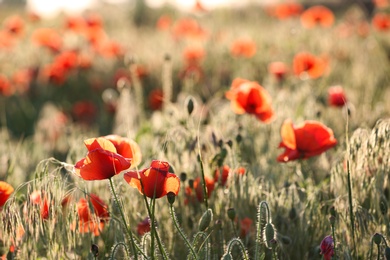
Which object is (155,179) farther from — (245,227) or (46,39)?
(46,39)

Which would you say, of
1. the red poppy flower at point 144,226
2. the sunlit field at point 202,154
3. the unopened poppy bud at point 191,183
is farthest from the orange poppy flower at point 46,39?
the red poppy flower at point 144,226

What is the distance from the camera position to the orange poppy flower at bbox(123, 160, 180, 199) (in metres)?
1.38

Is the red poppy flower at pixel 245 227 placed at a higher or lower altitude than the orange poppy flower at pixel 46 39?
lower

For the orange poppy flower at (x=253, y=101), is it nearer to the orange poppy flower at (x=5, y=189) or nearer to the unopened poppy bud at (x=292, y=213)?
the unopened poppy bud at (x=292, y=213)

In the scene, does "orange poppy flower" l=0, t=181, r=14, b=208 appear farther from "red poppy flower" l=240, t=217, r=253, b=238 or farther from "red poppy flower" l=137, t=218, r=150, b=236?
"red poppy flower" l=240, t=217, r=253, b=238

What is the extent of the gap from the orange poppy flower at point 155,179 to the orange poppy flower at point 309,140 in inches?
24.1

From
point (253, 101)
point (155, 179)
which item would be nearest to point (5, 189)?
point (155, 179)

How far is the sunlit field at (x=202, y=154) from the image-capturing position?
149cm

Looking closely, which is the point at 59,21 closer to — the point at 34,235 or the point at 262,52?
the point at 262,52

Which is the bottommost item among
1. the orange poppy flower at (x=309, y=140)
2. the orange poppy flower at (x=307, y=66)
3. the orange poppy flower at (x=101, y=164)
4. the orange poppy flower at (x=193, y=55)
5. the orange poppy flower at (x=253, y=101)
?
the orange poppy flower at (x=101, y=164)

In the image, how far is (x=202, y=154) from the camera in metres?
2.18

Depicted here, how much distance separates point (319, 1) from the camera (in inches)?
548

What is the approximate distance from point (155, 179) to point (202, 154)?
0.81m

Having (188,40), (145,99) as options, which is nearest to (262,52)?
(188,40)
